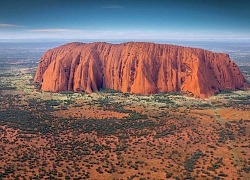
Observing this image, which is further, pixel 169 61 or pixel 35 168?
pixel 169 61

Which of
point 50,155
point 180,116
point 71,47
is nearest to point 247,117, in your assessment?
point 180,116

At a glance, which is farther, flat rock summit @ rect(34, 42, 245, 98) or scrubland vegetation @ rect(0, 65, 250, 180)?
flat rock summit @ rect(34, 42, 245, 98)

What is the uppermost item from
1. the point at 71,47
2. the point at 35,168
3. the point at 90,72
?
the point at 71,47

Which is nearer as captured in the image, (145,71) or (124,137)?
(124,137)

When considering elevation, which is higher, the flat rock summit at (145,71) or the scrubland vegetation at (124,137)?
the flat rock summit at (145,71)

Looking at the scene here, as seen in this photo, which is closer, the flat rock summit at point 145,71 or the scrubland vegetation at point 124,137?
the scrubland vegetation at point 124,137

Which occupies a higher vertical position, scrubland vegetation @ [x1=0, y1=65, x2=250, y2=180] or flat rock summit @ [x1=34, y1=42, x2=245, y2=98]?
flat rock summit @ [x1=34, y1=42, x2=245, y2=98]

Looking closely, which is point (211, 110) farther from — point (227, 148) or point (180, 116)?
point (227, 148)

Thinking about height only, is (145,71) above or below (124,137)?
above
